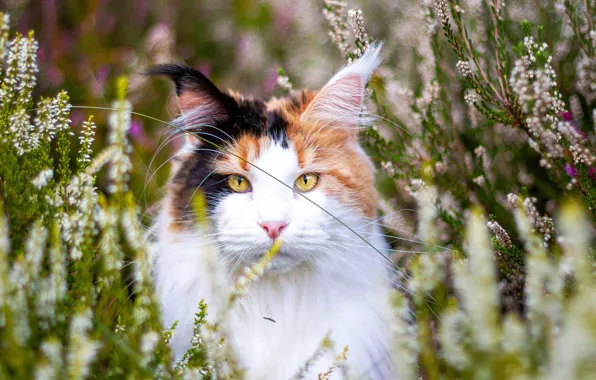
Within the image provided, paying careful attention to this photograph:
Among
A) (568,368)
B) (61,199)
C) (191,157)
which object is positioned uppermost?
(191,157)

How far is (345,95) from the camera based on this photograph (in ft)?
4.41

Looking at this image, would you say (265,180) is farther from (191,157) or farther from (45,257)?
(45,257)

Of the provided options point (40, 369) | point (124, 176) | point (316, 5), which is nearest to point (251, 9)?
point (316, 5)

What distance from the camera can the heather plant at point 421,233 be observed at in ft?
1.96

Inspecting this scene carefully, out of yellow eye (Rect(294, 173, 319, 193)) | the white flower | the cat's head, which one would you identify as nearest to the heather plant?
the white flower

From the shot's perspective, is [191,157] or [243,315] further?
[191,157]

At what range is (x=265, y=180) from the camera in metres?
1.21

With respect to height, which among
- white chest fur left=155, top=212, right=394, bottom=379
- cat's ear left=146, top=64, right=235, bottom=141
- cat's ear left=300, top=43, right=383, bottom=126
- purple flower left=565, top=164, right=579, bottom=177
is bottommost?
white chest fur left=155, top=212, right=394, bottom=379

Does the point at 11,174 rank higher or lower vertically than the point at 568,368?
higher

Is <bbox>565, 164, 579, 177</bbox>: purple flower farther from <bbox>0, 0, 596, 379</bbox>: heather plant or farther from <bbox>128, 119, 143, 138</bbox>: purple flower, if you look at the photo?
<bbox>128, 119, 143, 138</bbox>: purple flower

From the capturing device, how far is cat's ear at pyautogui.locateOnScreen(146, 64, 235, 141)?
122 centimetres

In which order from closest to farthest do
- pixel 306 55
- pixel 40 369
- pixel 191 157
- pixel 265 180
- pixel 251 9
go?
pixel 40 369 → pixel 265 180 → pixel 191 157 → pixel 306 55 → pixel 251 9

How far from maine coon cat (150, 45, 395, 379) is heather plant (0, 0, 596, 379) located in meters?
0.09

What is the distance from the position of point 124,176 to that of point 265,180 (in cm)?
40
